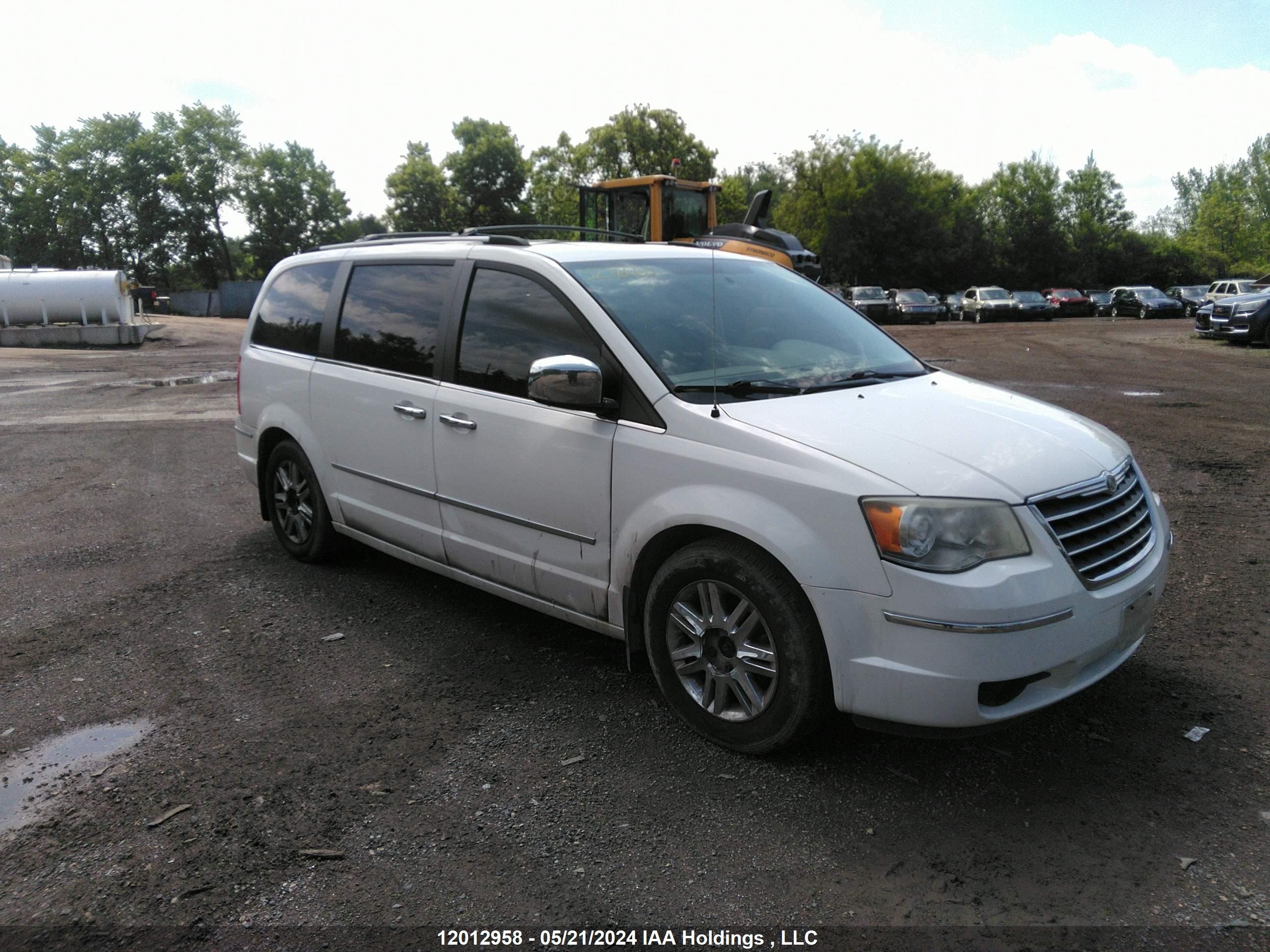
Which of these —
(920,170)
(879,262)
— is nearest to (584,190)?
(879,262)

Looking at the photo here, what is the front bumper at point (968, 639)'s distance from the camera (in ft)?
9.24

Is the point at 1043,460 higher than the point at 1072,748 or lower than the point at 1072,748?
higher

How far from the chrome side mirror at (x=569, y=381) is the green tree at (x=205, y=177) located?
83.0m

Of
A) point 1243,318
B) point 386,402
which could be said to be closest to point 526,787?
point 386,402

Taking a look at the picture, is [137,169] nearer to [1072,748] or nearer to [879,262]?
[879,262]

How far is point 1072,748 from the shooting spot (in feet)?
11.0

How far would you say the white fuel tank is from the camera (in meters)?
26.0

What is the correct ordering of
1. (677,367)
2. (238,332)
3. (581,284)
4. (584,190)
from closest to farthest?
1. (677,367)
2. (581,284)
3. (584,190)
4. (238,332)

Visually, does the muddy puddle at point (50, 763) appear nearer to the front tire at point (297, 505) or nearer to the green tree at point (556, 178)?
the front tire at point (297, 505)

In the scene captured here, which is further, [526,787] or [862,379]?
[862,379]

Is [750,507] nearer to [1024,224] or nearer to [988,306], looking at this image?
[988,306]

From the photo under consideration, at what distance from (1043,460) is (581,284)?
190cm

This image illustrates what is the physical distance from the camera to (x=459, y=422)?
4.16 m

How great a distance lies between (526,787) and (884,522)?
4.83ft
